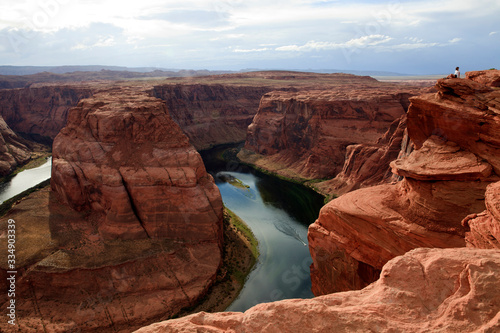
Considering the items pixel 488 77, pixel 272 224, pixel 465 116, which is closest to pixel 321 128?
pixel 272 224

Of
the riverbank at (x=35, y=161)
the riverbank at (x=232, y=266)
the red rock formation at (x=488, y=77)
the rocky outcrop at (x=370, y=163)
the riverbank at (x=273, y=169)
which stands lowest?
the riverbank at (x=232, y=266)

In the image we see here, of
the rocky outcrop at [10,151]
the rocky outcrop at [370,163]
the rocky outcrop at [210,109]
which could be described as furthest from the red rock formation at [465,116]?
the rocky outcrop at [10,151]

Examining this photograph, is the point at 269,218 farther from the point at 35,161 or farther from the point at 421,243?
the point at 35,161

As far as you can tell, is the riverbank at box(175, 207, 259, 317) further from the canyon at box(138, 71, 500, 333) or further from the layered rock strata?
the canyon at box(138, 71, 500, 333)

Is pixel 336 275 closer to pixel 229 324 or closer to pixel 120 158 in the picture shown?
pixel 229 324

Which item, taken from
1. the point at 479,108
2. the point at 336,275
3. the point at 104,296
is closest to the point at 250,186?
the point at 104,296

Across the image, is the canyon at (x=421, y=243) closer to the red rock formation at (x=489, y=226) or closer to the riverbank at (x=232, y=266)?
the red rock formation at (x=489, y=226)

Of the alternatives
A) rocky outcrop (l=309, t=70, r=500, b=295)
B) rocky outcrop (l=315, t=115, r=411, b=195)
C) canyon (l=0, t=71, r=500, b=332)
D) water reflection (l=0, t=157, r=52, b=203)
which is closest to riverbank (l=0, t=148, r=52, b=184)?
water reflection (l=0, t=157, r=52, b=203)
